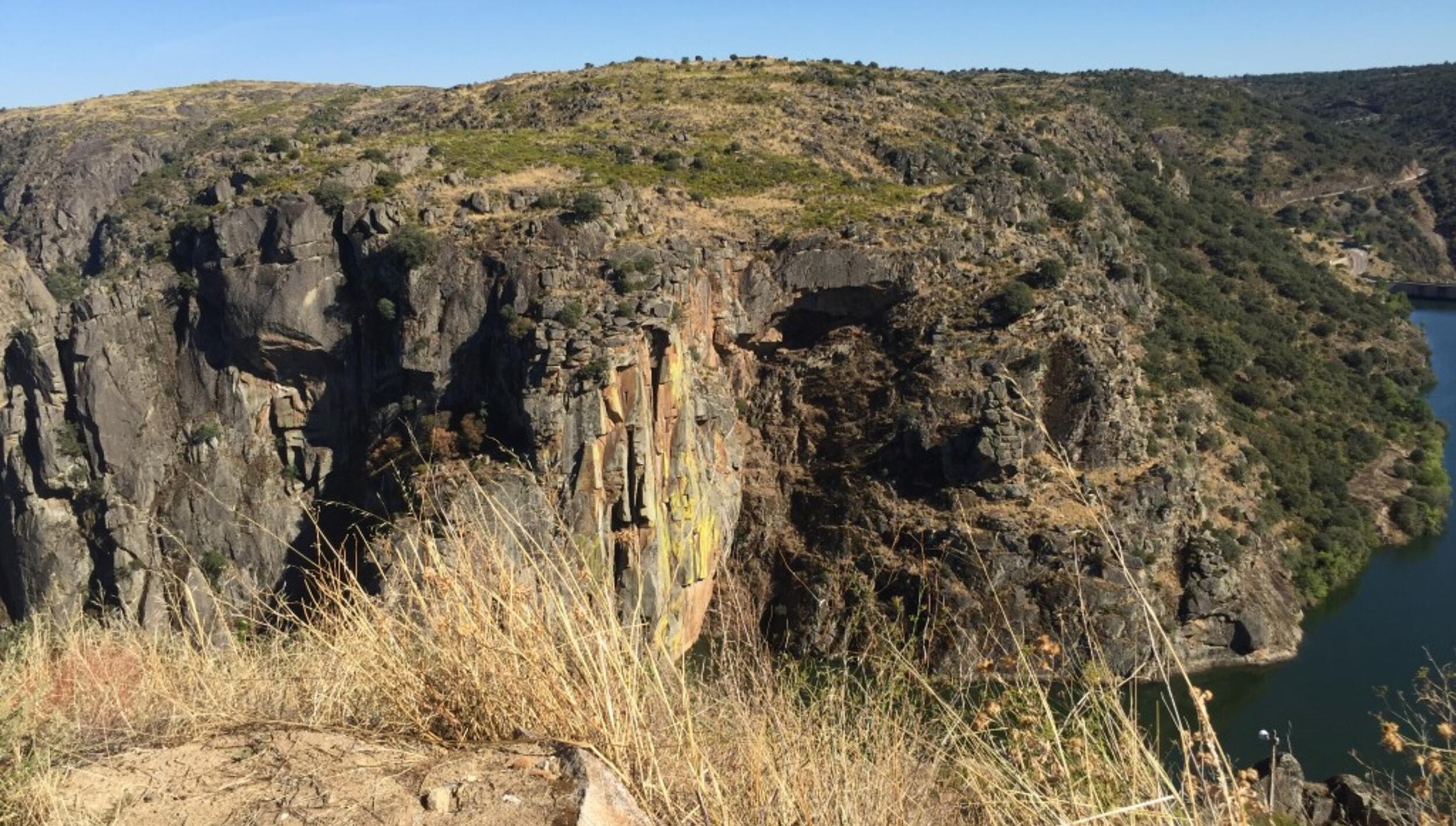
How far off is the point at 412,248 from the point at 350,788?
71.4 ft

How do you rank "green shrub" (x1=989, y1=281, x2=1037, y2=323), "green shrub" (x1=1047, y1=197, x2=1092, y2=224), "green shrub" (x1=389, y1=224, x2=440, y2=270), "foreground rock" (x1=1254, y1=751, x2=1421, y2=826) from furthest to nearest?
"green shrub" (x1=1047, y1=197, x2=1092, y2=224), "green shrub" (x1=989, y1=281, x2=1037, y2=323), "green shrub" (x1=389, y1=224, x2=440, y2=270), "foreground rock" (x1=1254, y1=751, x2=1421, y2=826)

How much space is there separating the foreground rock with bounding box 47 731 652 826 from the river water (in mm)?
17456

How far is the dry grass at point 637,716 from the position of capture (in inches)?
104

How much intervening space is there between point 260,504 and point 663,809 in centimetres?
2397

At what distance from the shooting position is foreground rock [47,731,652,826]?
8.46 ft

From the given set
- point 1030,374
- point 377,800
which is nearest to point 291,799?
point 377,800

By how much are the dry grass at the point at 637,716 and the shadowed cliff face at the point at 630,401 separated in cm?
1527

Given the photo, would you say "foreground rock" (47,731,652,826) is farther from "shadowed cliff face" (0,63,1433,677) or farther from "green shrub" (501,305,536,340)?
"green shrub" (501,305,536,340)

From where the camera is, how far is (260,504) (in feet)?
78.0

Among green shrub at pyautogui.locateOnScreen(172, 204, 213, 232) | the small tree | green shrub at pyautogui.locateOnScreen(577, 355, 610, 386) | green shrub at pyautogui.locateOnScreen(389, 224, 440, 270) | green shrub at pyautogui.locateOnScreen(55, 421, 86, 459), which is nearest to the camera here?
green shrub at pyautogui.locateOnScreen(577, 355, 610, 386)

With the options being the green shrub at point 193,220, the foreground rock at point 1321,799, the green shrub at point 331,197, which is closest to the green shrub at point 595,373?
the green shrub at point 331,197

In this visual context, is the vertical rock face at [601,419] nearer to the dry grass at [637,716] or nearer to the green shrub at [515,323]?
the green shrub at [515,323]

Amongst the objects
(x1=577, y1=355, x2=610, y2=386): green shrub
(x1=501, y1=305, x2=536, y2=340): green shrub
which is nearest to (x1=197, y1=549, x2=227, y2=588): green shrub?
(x1=501, y1=305, x2=536, y2=340): green shrub

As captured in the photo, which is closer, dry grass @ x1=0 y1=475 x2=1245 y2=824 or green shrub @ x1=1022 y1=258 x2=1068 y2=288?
dry grass @ x1=0 y1=475 x2=1245 y2=824
